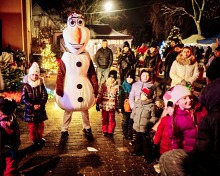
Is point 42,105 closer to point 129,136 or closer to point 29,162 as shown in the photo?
point 29,162

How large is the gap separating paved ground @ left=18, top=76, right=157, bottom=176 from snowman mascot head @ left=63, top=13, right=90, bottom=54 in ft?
6.88

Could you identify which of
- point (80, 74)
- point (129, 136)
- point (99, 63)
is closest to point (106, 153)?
point (129, 136)

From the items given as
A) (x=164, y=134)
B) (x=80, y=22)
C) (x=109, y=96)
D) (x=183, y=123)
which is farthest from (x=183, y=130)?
(x=80, y=22)

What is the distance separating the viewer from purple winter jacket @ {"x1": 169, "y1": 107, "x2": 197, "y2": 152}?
14.3ft

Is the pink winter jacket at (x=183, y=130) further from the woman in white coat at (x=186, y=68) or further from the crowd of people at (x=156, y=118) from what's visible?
the woman in white coat at (x=186, y=68)

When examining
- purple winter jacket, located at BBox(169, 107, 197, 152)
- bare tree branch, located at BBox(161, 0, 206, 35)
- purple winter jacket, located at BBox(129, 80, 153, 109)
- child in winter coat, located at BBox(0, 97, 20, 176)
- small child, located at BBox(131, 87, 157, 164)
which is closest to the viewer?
child in winter coat, located at BBox(0, 97, 20, 176)

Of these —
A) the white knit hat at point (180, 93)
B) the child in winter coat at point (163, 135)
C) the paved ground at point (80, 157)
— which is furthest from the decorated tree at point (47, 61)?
the white knit hat at point (180, 93)

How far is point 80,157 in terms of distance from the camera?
5.66 m

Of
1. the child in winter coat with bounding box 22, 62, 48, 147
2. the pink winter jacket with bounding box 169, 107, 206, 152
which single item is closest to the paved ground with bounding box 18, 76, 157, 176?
the child in winter coat with bounding box 22, 62, 48, 147

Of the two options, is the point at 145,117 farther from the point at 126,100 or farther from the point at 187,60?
the point at 187,60

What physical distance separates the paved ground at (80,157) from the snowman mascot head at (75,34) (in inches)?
82.6

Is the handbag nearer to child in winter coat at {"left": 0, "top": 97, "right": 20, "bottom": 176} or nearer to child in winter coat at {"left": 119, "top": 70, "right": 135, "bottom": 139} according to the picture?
child in winter coat at {"left": 119, "top": 70, "right": 135, "bottom": 139}

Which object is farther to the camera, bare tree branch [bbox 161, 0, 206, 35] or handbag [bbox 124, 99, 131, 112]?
bare tree branch [bbox 161, 0, 206, 35]

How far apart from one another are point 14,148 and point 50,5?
140 feet
